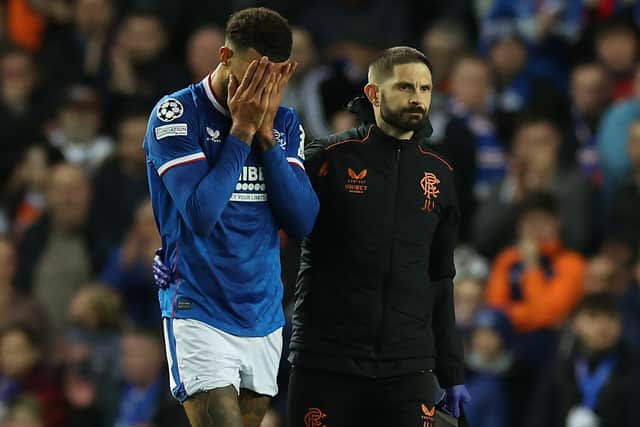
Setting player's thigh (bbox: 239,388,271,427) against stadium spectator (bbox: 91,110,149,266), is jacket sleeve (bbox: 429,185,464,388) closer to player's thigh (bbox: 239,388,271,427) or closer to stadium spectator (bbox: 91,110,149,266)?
player's thigh (bbox: 239,388,271,427)

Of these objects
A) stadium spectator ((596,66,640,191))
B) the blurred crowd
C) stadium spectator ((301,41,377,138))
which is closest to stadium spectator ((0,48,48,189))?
the blurred crowd

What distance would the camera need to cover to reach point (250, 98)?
5.49m

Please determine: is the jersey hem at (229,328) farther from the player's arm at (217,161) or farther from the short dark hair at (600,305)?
the short dark hair at (600,305)

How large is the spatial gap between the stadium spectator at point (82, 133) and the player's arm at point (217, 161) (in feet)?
24.5

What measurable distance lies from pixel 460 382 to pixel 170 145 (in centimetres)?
162

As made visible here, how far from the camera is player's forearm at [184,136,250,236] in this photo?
545 centimetres

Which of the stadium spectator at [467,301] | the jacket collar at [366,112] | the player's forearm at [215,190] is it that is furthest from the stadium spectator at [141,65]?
the player's forearm at [215,190]

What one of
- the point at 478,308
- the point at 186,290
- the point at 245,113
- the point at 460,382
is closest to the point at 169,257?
the point at 186,290

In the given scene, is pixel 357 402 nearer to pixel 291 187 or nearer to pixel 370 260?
pixel 370 260

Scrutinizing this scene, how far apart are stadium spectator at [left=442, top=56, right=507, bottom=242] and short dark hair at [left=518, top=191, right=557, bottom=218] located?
2.06 ft

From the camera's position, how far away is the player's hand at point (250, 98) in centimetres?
547

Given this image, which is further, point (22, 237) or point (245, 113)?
point (22, 237)

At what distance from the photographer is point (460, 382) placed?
244 inches

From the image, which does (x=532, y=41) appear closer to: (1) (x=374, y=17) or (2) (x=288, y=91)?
(1) (x=374, y=17)
